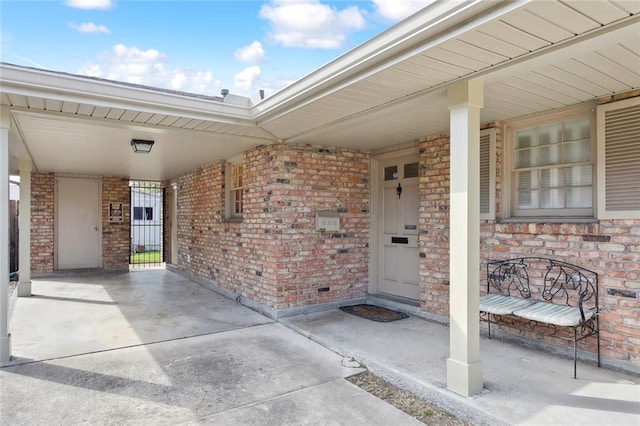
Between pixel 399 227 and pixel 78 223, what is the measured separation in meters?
8.04

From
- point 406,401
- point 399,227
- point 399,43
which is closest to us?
point 399,43

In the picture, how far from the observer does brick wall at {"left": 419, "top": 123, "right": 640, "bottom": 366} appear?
318 centimetres

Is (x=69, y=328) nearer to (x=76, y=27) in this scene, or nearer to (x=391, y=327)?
(x=76, y=27)

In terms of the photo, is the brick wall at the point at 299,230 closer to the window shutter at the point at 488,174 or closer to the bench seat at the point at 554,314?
the window shutter at the point at 488,174

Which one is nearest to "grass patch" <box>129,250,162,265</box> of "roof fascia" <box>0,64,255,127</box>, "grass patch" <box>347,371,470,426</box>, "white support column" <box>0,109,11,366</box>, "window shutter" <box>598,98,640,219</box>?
"white support column" <box>0,109,11,366</box>

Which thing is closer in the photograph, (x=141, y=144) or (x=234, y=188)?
(x=141, y=144)

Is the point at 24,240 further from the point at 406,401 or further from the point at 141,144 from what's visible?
the point at 406,401

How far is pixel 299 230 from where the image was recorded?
5293mm

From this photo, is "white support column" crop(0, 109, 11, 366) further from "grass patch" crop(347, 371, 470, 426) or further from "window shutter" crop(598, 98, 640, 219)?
"window shutter" crop(598, 98, 640, 219)

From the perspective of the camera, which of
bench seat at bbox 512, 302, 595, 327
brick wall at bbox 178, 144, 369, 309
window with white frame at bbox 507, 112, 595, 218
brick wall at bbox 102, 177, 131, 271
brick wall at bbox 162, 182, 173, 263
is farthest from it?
brick wall at bbox 162, 182, 173, 263

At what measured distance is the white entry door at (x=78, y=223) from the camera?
30.3 ft

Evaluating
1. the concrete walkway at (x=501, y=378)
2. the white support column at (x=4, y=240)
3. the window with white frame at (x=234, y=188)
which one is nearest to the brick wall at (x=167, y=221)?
the window with white frame at (x=234, y=188)

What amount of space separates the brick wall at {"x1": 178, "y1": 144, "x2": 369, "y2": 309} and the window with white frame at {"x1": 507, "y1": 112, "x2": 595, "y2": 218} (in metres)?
2.26

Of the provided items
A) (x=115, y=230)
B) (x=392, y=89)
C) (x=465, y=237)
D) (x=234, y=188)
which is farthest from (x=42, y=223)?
(x=465, y=237)
